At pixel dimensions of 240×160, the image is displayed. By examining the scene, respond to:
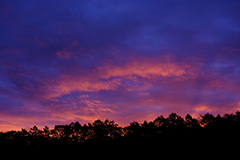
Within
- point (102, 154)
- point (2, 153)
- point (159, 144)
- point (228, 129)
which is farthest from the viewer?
point (2, 153)

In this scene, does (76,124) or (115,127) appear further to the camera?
(76,124)

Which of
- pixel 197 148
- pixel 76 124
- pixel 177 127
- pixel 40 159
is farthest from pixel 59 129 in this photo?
pixel 197 148

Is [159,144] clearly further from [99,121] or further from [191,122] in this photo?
[99,121]

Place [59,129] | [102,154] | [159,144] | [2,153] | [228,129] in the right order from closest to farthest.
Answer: [228,129]
[159,144]
[102,154]
[2,153]
[59,129]

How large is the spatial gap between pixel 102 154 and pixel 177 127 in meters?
5.04

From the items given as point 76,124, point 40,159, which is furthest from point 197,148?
point 40,159

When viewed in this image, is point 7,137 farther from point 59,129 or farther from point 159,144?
point 159,144

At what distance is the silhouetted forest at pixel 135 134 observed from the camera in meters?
12.1

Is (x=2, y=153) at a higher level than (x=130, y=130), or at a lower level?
lower

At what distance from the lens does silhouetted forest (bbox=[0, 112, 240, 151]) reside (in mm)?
12109

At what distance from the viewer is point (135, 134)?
1433 centimetres

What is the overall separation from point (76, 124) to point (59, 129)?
1277 millimetres

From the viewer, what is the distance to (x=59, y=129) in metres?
16.6

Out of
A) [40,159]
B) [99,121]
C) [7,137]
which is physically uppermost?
[99,121]
